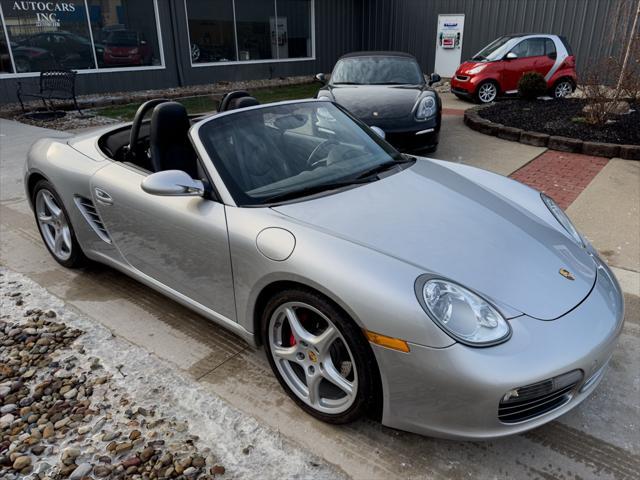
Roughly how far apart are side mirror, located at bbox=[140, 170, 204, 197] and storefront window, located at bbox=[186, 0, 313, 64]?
47.0 ft

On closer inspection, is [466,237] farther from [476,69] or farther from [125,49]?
[125,49]

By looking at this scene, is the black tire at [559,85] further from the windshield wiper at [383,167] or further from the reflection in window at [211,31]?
the windshield wiper at [383,167]

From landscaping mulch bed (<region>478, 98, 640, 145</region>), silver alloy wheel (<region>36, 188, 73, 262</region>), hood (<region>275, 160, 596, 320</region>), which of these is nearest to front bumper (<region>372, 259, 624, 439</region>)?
hood (<region>275, 160, 596, 320</region>)

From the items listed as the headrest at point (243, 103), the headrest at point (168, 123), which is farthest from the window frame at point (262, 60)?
the headrest at point (168, 123)

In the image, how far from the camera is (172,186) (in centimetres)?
249

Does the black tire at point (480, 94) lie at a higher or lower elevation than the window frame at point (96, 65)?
lower

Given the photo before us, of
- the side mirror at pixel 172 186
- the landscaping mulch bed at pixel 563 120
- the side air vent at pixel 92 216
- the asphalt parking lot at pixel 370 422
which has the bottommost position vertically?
the asphalt parking lot at pixel 370 422

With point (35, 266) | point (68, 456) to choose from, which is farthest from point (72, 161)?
point (68, 456)

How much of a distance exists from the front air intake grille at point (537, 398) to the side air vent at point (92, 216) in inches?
102

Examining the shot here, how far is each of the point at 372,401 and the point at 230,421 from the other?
72 centimetres

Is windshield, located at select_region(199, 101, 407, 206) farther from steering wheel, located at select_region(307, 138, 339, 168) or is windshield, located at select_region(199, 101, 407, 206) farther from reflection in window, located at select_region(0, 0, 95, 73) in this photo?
reflection in window, located at select_region(0, 0, 95, 73)

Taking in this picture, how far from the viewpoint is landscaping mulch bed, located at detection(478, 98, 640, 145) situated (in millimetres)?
7586

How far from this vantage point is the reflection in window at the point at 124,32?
13219 millimetres

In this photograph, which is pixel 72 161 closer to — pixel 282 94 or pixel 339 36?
pixel 282 94
